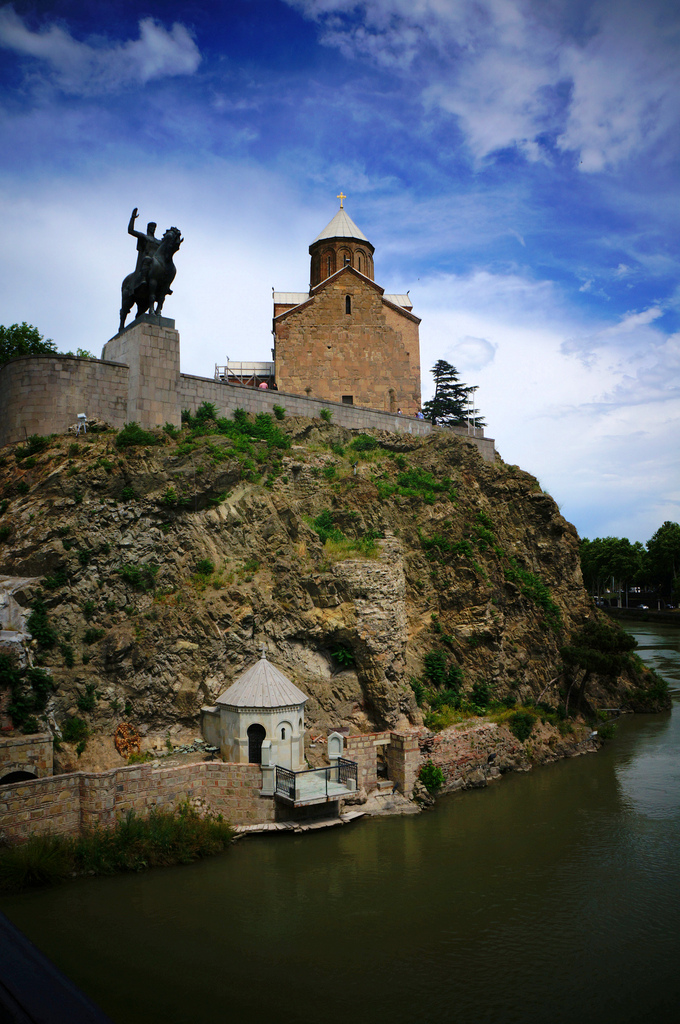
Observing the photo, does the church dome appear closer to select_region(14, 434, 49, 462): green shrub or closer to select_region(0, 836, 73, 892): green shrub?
select_region(14, 434, 49, 462): green shrub

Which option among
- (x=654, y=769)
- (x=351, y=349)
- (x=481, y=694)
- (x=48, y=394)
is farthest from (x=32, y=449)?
(x=654, y=769)

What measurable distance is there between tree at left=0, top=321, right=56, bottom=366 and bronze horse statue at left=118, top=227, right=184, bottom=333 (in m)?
9.94

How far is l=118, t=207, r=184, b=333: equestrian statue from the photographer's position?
73.4 feet

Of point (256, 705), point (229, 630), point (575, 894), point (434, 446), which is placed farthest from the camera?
point (434, 446)

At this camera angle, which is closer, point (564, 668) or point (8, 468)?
point (8, 468)

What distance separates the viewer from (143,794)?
1609 cm

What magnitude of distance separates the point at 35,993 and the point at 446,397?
4309 centimetres

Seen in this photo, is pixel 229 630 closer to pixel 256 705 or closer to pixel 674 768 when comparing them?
pixel 256 705

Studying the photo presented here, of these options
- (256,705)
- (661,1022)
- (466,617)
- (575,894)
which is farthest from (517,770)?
(661,1022)

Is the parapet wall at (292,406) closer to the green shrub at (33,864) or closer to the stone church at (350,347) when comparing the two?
the stone church at (350,347)

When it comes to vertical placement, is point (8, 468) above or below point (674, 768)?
above

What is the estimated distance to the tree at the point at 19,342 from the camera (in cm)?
3092

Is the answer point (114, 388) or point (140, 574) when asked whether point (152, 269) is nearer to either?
point (114, 388)

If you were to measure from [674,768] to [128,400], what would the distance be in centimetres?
2173
